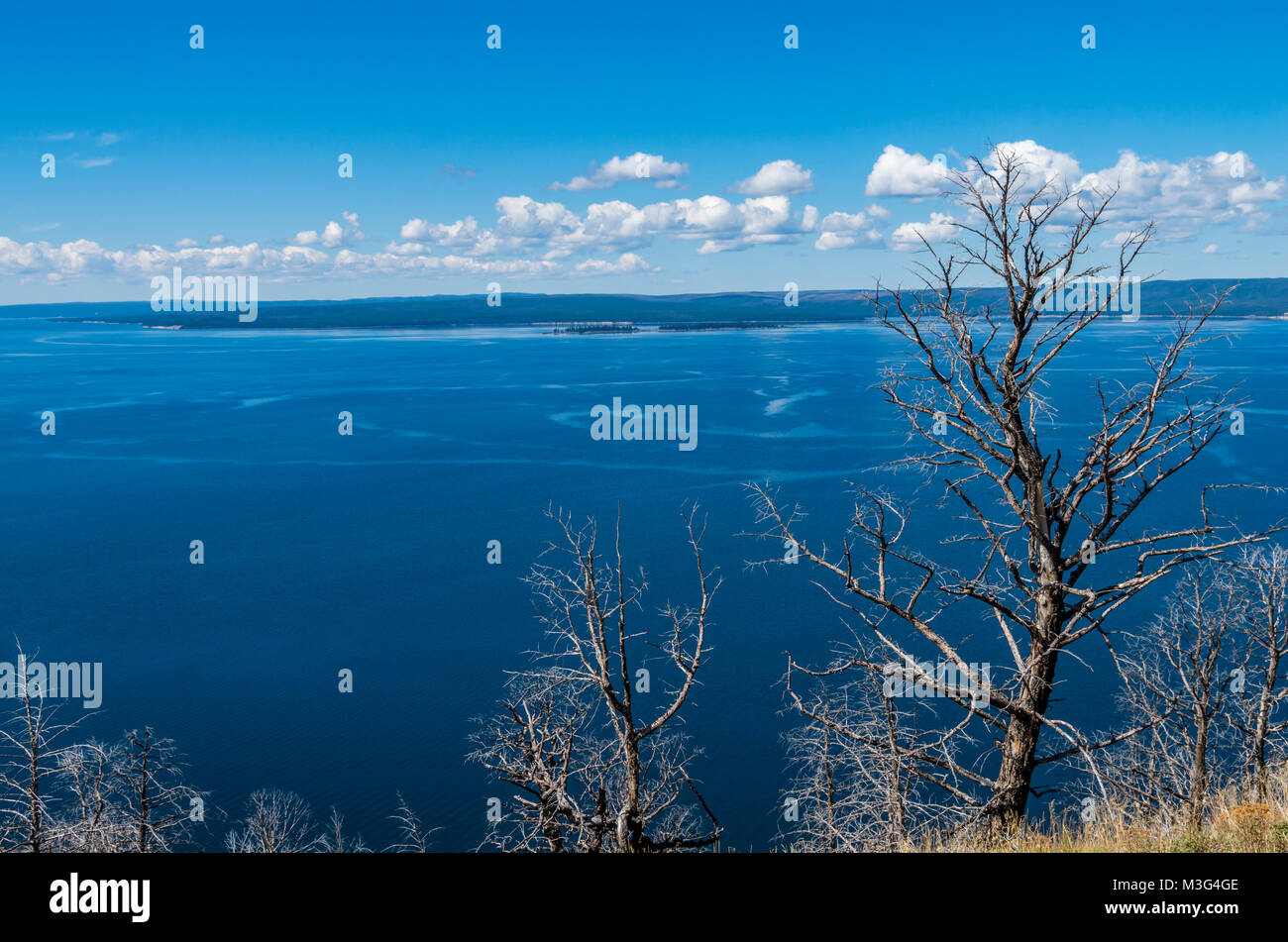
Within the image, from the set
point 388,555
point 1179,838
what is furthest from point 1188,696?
point 388,555

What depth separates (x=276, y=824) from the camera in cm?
2683

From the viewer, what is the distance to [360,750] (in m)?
32.2

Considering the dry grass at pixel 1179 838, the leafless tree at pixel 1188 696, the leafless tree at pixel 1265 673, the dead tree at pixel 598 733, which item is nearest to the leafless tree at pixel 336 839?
the dead tree at pixel 598 733

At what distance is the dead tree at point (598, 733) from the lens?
10.8 metres

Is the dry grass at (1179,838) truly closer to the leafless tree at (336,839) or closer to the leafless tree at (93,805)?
the leafless tree at (93,805)

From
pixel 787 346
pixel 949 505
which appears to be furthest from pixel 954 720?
pixel 787 346

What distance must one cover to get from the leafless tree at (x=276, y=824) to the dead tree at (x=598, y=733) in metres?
5.48

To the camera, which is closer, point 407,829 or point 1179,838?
point 1179,838

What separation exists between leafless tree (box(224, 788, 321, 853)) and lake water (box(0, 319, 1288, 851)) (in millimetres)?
646

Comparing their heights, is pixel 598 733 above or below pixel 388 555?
below

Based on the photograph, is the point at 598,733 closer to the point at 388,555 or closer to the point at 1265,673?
the point at 1265,673

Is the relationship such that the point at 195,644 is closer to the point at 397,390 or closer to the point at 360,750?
the point at 360,750

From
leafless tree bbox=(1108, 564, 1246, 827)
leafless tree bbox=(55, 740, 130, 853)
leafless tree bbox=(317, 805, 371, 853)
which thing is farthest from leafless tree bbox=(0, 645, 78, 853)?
leafless tree bbox=(1108, 564, 1246, 827)

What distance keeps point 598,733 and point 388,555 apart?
24561 mm
